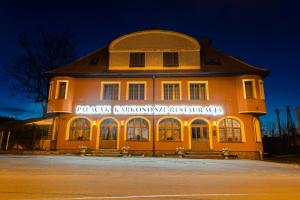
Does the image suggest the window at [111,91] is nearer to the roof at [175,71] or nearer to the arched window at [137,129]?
the roof at [175,71]

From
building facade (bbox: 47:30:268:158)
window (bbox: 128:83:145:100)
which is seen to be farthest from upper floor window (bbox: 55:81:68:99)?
window (bbox: 128:83:145:100)

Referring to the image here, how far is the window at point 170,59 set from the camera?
1980 cm

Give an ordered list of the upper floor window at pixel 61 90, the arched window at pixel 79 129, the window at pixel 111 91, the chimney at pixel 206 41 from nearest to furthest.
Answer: the arched window at pixel 79 129, the upper floor window at pixel 61 90, the window at pixel 111 91, the chimney at pixel 206 41

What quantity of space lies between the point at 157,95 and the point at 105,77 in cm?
505

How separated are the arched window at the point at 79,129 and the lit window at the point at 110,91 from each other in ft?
9.28

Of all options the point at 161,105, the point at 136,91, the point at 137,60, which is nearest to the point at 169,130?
the point at 161,105

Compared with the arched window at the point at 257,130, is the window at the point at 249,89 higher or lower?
higher

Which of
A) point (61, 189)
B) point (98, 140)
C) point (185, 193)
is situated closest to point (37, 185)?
point (61, 189)

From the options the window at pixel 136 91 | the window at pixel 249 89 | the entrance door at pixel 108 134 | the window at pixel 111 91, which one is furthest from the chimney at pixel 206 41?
the entrance door at pixel 108 134

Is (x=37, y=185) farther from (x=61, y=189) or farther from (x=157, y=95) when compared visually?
(x=157, y=95)

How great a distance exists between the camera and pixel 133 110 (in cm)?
1839

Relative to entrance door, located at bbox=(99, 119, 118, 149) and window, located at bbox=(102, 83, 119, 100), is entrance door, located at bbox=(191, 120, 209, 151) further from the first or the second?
window, located at bbox=(102, 83, 119, 100)

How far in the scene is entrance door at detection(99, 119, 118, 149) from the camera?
716 inches

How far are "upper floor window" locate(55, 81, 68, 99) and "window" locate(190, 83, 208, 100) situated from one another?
11182 mm
